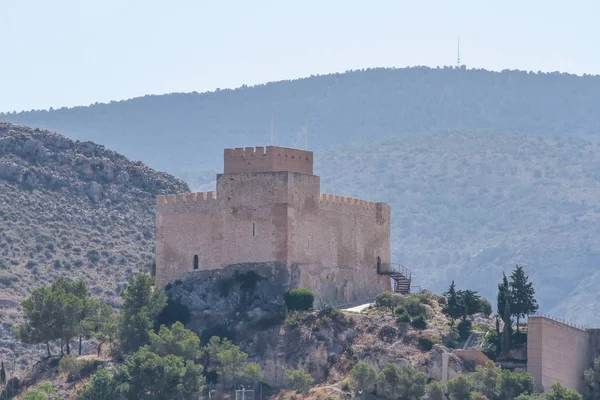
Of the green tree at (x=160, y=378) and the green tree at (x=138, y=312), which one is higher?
the green tree at (x=138, y=312)

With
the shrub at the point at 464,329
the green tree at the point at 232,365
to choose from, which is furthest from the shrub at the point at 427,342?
the green tree at the point at 232,365

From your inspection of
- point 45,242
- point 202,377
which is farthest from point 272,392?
point 45,242

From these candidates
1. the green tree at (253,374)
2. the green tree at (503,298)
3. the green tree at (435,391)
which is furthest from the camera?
the green tree at (503,298)

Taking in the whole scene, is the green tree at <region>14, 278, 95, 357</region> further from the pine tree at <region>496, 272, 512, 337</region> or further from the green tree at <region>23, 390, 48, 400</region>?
the pine tree at <region>496, 272, 512, 337</region>

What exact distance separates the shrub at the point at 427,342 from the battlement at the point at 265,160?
10.9 m

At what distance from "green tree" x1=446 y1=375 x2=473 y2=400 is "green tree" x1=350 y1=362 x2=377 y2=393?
3.34m

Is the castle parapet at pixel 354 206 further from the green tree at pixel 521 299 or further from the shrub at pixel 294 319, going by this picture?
the green tree at pixel 521 299

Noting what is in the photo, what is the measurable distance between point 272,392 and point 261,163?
1189 centimetres

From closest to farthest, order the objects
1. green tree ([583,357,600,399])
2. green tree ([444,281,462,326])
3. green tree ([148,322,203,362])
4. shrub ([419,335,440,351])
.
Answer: green tree ([148,322,203,362])
shrub ([419,335,440,351])
green tree ([583,357,600,399])
green tree ([444,281,462,326])

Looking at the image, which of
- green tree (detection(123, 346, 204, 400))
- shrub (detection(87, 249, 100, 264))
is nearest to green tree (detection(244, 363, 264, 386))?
green tree (detection(123, 346, 204, 400))

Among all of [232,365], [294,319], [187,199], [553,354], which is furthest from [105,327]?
[553,354]

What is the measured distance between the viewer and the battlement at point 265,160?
106188 mm

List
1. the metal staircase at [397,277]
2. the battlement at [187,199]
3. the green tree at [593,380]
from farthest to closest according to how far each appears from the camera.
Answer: the metal staircase at [397,277]
the battlement at [187,199]
the green tree at [593,380]

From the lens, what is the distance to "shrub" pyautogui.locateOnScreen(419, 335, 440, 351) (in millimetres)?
101250
